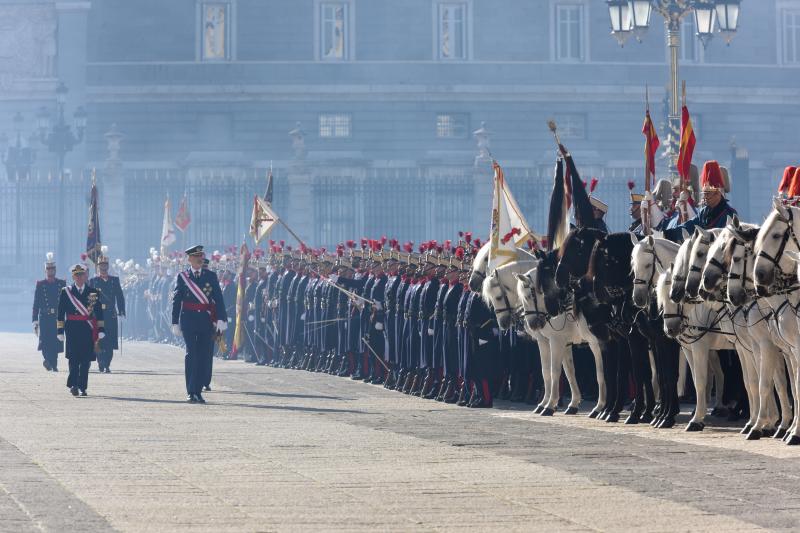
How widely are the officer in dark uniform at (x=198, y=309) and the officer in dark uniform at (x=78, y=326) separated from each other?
145 centimetres

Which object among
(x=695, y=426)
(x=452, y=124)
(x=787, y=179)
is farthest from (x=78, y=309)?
(x=452, y=124)

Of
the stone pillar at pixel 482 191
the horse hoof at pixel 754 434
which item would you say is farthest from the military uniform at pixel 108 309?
the stone pillar at pixel 482 191

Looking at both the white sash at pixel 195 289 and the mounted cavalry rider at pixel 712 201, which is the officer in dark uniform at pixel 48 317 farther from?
the mounted cavalry rider at pixel 712 201

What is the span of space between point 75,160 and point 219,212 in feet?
37.6

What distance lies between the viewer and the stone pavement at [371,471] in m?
10.3

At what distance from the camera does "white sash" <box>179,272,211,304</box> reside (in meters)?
20.7

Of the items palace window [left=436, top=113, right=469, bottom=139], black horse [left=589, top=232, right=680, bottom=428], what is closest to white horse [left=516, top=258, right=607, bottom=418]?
black horse [left=589, top=232, right=680, bottom=428]

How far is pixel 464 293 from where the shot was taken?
19953mm

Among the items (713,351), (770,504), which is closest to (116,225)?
(713,351)

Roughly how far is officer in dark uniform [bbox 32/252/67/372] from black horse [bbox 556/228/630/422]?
39.2ft

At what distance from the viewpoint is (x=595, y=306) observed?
1719 centimetres

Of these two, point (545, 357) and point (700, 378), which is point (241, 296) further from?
point (700, 378)

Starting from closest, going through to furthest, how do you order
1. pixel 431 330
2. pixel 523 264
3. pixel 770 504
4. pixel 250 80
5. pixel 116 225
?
1. pixel 770 504
2. pixel 523 264
3. pixel 431 330
4. pixel 116 225
5. pixel 250 80

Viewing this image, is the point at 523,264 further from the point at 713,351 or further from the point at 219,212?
the point at 219,212
